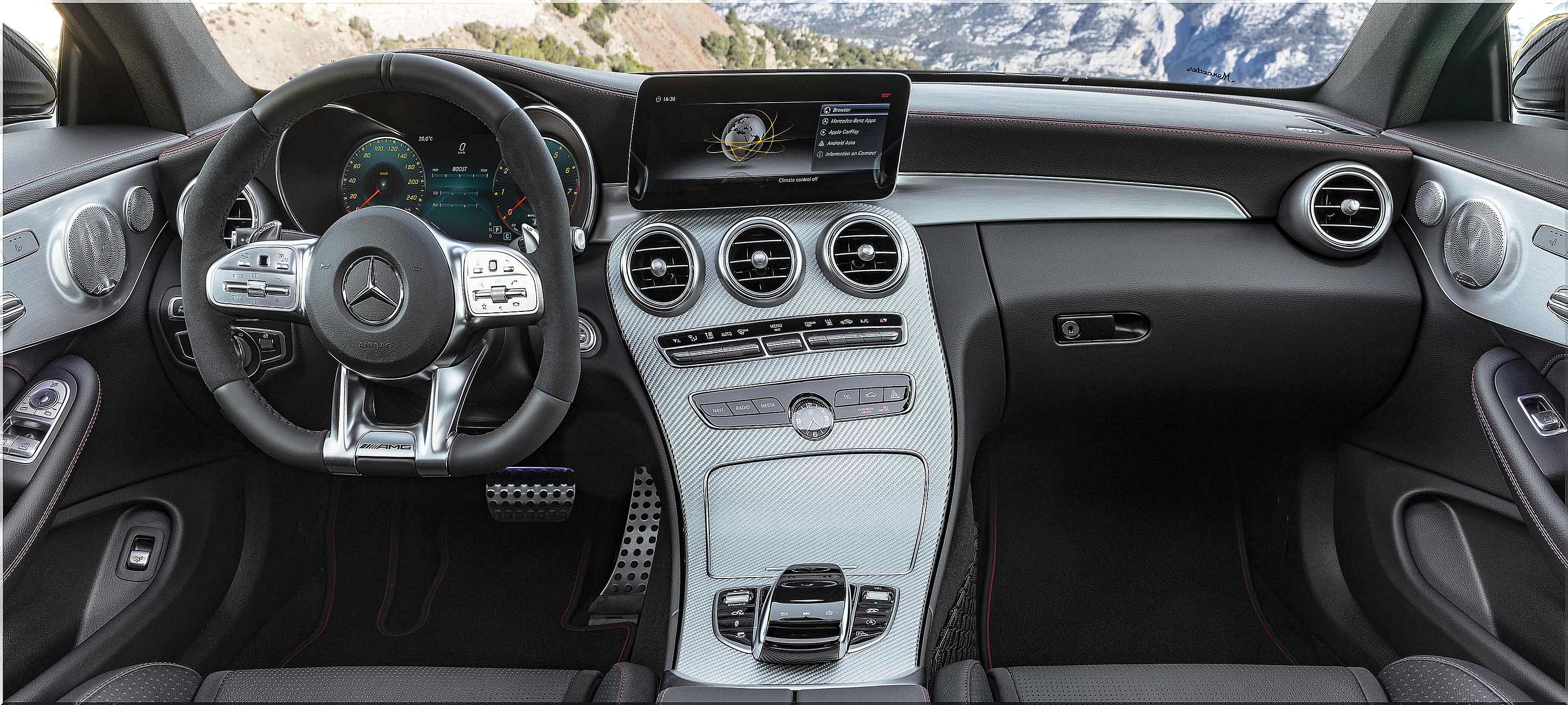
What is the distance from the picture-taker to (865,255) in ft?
6.28

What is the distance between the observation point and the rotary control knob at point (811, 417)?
1933 mm

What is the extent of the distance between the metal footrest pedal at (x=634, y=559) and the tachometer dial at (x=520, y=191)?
83cm

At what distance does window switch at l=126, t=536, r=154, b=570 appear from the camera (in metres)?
1.97

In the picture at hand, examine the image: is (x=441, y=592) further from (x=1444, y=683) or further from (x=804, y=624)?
(x=1444, y=683)

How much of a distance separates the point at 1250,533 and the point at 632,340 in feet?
5.98

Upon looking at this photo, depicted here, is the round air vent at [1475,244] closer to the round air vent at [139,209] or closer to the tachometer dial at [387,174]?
the tachometer dial at [387,174]

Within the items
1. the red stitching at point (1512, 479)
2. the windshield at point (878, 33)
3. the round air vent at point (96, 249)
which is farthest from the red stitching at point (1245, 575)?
the round air vent at point (96, 249)

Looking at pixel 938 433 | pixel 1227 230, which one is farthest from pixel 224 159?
pixel 1227 230

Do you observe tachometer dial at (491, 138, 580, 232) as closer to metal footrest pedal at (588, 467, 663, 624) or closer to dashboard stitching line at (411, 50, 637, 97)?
dashboard stitching line at (411, 50, 637, 97)

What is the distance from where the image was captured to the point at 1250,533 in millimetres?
2484

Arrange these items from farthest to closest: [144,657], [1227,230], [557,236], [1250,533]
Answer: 1. [1250,533]
2. [1227,230]
3. [144,657]
4. [557,236]

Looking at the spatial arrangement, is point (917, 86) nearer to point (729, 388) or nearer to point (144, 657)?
point (729, 388)

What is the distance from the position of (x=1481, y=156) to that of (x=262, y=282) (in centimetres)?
241

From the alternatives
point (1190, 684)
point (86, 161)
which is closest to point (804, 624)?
point (1190, 684)
